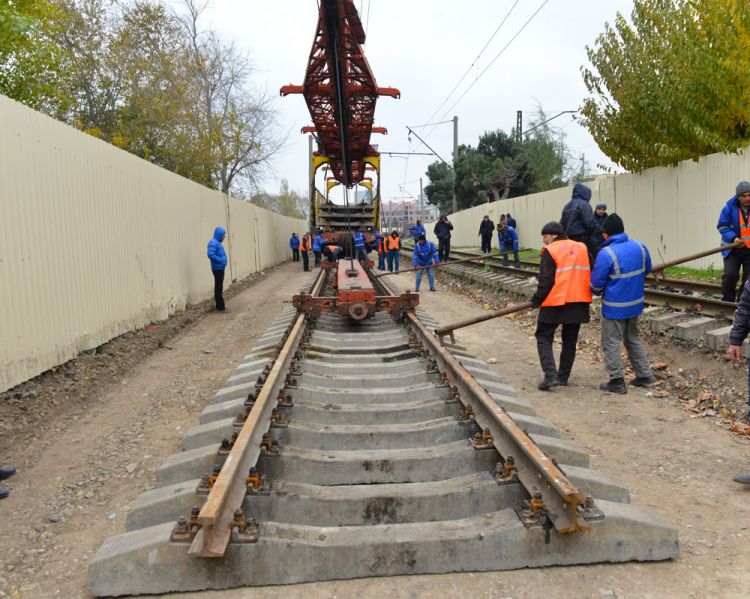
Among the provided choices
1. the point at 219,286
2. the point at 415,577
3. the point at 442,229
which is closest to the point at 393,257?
the point at 442,229

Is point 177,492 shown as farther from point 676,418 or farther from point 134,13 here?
point 134,13

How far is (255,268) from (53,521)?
64.7ft

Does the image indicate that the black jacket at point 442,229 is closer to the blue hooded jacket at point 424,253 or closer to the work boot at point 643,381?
the blue hooded jacket at point 424,253

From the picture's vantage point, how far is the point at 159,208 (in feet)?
34.1

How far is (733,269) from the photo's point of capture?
7.35 m

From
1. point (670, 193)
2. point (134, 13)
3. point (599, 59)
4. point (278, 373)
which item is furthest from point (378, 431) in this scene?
point (134, 13)

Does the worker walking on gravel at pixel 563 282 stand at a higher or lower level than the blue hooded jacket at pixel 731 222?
lower

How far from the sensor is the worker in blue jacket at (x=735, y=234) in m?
7.06

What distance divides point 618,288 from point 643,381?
1119 millimetres

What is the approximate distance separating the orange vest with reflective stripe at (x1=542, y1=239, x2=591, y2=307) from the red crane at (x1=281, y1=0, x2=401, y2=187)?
20.9 feet

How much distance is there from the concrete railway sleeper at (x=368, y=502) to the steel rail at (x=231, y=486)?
1 centimetres

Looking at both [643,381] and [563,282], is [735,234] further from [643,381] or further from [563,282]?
[563,282]

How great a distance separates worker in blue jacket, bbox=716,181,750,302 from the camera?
7.06 m

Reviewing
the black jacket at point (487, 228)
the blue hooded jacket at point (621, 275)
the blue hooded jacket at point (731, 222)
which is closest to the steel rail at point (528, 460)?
the blue hooded jacket at point (621, 275)
